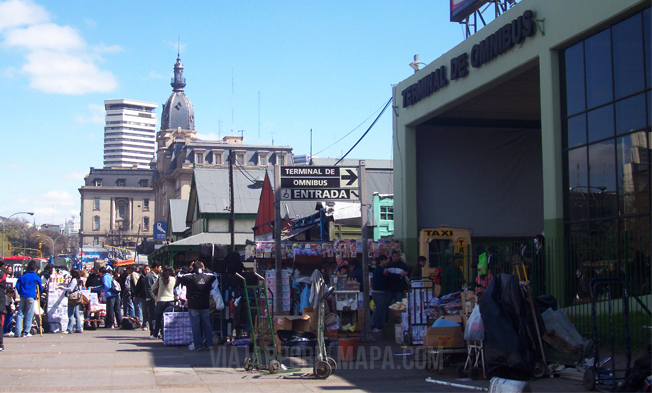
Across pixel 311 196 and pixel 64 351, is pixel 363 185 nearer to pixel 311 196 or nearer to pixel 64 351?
pixel 311 196

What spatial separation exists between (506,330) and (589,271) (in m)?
3.71

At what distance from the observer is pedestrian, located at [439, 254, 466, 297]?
46.8 ft

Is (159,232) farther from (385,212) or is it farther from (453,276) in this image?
(453,276)

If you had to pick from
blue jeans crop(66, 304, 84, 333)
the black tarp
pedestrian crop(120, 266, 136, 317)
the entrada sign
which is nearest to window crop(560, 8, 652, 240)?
the entrada sign

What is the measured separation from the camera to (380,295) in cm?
1493

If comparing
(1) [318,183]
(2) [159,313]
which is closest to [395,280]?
(1) [318,183]

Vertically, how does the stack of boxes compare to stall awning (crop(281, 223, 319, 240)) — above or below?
below

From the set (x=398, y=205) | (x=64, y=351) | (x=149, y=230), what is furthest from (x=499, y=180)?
(x=149, y=230)

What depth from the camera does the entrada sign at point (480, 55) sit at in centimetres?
1514

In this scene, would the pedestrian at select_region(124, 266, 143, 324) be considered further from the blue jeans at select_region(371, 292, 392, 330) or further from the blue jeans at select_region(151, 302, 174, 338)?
the blue jeans at select_region(371, 292, 392, 330)

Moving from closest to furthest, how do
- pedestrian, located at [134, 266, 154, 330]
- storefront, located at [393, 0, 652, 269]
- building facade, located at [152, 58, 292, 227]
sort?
storefront, located at [393, 0, 652, 269] → pedestrian, located at [134, 266, 154, 330] → building facade, located at [152, 58, 292, 227]

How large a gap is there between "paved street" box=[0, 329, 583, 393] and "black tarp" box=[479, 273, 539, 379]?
0.97 ft

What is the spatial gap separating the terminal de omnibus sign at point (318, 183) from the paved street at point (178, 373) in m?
3.42

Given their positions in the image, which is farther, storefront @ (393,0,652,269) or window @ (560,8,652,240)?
storefront @ (393,0,652,269)
